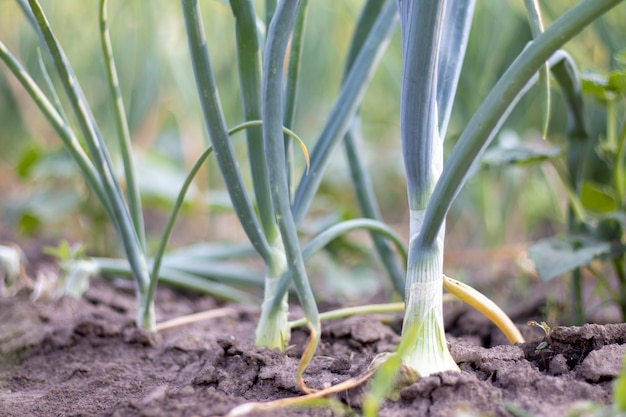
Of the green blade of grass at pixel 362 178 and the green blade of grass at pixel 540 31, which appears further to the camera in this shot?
the green blade of grass at pixel 362 178

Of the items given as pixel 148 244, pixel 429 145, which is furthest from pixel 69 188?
pixel 429 145

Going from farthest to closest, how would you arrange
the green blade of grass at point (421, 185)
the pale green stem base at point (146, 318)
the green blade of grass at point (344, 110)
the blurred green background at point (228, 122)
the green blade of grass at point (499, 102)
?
1. the blurred green background at point (228, 122)
2. the pale green stem base at point (146, 318)
3. the green blade of grass at point (344, 110)
4. the green blade of grass at point (421, 185)
5. the green blade of grass at point (499, 102)

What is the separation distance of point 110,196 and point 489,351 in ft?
1.77

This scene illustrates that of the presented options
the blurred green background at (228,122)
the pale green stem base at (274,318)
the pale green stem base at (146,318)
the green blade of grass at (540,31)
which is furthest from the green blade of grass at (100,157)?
the blurred green background at (228,122)

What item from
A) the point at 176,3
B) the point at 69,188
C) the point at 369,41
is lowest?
the point at 69,188

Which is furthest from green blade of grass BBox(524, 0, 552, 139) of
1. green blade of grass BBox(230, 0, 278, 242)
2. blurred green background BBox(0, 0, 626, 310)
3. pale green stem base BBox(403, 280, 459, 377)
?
blurred green background BBox(0, 0, 626, 310)

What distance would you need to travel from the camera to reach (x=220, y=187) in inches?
108

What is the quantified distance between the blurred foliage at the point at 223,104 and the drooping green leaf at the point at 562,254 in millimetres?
449

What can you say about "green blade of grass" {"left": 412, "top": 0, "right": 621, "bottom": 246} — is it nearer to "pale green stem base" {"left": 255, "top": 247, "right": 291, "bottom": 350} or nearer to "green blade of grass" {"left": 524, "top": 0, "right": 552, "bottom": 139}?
"green blade of grass" {"left": 524, "top": 0, "right": 552, "bottom": 139}

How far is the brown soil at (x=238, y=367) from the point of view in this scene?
→ 0.62 meters

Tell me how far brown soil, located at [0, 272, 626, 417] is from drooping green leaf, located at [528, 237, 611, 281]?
0.13m

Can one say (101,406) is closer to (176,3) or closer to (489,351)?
(489,351)

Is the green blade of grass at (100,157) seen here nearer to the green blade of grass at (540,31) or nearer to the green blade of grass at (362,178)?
the green blade of grass at (362,178)

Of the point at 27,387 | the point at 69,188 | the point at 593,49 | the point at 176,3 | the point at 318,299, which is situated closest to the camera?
the point at 27,387
